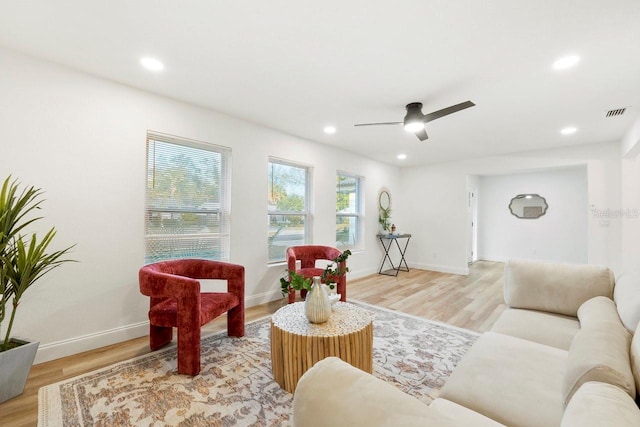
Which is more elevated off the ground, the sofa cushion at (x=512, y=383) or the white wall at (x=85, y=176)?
the white wall at (x=85, y=176)

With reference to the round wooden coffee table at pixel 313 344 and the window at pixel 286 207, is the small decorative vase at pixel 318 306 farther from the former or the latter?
the window at pixel 286 207

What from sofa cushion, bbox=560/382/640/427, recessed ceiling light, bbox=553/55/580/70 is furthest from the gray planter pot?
recessed ceiling light, bbox=553/55/580/70

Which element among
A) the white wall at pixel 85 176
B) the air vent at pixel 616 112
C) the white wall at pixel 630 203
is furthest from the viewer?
the white wall at pixel 630 203

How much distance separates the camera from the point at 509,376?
1.26 metres

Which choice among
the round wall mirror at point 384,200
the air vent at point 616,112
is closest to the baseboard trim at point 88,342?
the round wall mirror at point 384,200

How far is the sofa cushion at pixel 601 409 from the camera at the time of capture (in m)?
0.67

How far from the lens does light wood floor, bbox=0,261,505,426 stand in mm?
1892

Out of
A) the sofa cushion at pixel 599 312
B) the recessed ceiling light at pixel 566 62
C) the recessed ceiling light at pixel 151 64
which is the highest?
the recessed ceiling light at pixel 151 64

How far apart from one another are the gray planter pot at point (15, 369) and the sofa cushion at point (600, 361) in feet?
9.63

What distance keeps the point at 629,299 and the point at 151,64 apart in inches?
141

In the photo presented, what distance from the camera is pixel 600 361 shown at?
0.95 metres

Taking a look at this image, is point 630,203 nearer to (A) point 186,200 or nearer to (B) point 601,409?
(B) point 601,409

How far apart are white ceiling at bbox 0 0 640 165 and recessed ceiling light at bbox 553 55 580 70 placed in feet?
0.15

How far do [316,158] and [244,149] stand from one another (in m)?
1.34
